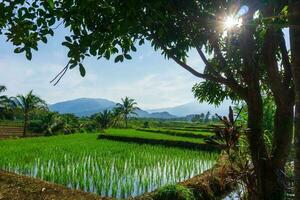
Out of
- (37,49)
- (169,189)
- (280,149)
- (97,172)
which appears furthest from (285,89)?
(97,172)

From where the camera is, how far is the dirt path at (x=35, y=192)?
7184 mm

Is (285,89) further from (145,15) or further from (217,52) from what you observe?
(145,15)

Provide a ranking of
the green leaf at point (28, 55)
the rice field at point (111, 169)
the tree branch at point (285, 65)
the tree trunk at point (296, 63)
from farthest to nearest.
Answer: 1. the rice field at point (111, 169)
2. the tree branch at point (285, 65)
3. the green leaf at point (28, 55)
4. the tree trunk at point (296, 63)

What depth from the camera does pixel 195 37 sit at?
155 inches

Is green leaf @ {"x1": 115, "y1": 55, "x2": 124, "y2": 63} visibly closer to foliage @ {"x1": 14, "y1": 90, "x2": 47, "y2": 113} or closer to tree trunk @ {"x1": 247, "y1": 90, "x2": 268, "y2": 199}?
tree trunk @ {"x1": 247, "y1": 90, "x2": 268, "y2": 199}

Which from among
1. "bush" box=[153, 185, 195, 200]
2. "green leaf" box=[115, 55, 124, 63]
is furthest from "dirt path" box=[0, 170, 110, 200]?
"green leaf" box=[115, 55, 124, 63]

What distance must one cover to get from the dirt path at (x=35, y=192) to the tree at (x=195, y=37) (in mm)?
4140

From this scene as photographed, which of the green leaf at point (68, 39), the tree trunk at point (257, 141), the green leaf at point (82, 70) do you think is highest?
the green leaf at point (68, 39)

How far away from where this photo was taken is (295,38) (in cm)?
178

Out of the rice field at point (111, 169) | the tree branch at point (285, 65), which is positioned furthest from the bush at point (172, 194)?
the tree branch at point (285, 65)

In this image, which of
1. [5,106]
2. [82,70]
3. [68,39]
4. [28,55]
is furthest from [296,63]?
[5,106]

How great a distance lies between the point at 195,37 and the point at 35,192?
5.34 metres

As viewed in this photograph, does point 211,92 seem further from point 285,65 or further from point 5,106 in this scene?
point 5,106

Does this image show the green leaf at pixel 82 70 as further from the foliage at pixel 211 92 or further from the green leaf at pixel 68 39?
the foliage at pixel 211 92
